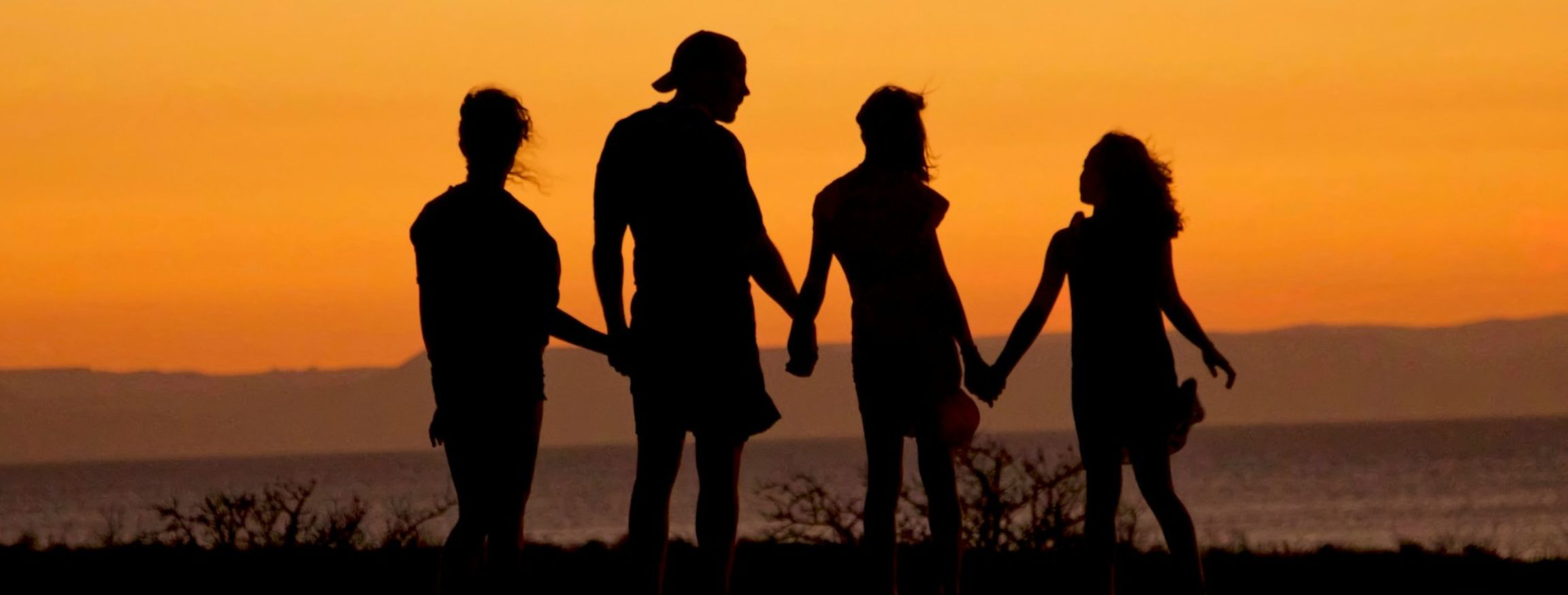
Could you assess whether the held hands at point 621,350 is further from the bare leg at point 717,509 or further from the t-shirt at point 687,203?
the bare leg at point 717,509

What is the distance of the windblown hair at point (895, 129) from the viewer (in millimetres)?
7676

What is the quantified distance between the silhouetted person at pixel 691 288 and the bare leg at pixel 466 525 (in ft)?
1.67

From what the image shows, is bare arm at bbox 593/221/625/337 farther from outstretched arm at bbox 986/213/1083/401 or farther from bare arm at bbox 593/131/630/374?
outstretched arm at bbox 986/213/1083/401

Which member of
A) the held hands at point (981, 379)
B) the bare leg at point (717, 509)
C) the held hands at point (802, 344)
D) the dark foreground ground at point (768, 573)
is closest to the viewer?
the bare leg at point (717, 509)

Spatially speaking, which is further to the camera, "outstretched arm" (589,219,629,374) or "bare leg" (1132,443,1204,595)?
"bare leg" (1132,443,1204,595)

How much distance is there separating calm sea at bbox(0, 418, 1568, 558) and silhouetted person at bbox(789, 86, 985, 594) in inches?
445

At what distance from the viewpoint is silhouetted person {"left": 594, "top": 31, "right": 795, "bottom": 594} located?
22.9ft

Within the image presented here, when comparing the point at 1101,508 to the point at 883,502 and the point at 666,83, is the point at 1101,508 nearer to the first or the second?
the point at 883,502

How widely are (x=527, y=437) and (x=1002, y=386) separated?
1.95m

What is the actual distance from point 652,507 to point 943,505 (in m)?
1.12

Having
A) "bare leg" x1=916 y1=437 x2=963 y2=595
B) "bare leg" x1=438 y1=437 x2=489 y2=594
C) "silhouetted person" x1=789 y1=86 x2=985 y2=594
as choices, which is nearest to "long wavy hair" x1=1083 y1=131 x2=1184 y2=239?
"silhouetted person" x1=789 y1=86 x2=985 y2=594

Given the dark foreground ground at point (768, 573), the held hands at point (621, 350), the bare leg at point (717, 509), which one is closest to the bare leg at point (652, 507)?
the bare leg at point (717, 509)

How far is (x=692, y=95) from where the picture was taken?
711 centimetres

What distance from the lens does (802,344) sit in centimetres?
738
